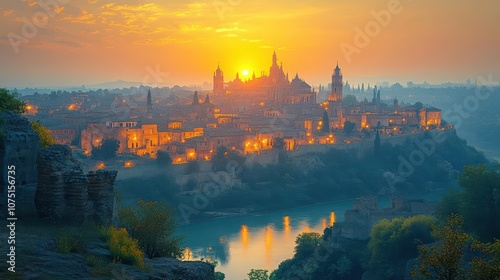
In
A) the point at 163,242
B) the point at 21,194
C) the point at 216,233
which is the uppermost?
the point at 21,194

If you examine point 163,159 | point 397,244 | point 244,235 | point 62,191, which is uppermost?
point 62,191

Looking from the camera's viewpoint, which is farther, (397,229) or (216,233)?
(216,233)

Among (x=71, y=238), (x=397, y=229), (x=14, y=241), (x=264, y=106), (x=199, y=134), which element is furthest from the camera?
(x=264, y=106)

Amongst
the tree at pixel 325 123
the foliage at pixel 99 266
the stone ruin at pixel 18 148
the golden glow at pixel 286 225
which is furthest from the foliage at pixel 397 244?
the tree at pixel 325 123

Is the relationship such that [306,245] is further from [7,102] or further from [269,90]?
[269,90]

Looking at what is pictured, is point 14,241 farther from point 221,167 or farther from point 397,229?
point 221,167

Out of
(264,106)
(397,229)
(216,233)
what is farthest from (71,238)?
(264,106)

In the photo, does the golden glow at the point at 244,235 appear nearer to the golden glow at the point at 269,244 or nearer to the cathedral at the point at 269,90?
the golden glow at the point at 269,244

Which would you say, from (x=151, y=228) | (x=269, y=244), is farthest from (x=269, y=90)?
(x=151, y=228)
